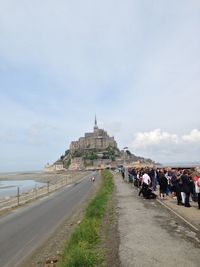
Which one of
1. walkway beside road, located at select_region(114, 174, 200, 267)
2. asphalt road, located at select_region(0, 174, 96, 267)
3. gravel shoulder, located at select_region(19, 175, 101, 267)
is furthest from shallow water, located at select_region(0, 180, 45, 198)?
walkway beside road, located at select_region(114, 174, 200, 267)

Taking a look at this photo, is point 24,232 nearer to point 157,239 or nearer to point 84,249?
point 157,239

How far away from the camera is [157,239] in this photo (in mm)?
11680

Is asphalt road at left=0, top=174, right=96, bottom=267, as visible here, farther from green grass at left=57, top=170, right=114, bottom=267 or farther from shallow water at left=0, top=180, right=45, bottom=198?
shallow water at left=0, top=180, right=45, bottom=198

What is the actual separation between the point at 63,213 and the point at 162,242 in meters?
13.8

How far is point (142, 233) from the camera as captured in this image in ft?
42.1

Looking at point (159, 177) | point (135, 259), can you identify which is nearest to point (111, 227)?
point (135, 259)

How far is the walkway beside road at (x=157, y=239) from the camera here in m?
9.26

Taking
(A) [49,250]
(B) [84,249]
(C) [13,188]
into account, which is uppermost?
(C) [13,188]

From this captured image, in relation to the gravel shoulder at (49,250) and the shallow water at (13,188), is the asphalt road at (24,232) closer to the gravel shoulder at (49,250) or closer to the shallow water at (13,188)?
the gravel shoulder at (49,250)

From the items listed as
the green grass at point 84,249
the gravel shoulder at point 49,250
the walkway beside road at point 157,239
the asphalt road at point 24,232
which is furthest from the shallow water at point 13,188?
the green grass at point 84,249

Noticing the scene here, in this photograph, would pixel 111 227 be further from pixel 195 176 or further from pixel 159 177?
pixel 159 177

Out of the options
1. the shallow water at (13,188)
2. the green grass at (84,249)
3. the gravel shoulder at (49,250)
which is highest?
the shallow water at (13,188)

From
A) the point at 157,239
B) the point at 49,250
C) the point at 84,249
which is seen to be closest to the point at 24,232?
the point at 49,250

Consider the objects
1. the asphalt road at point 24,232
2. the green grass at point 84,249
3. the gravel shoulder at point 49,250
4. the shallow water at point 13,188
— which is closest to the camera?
the green grass at point 84,249
